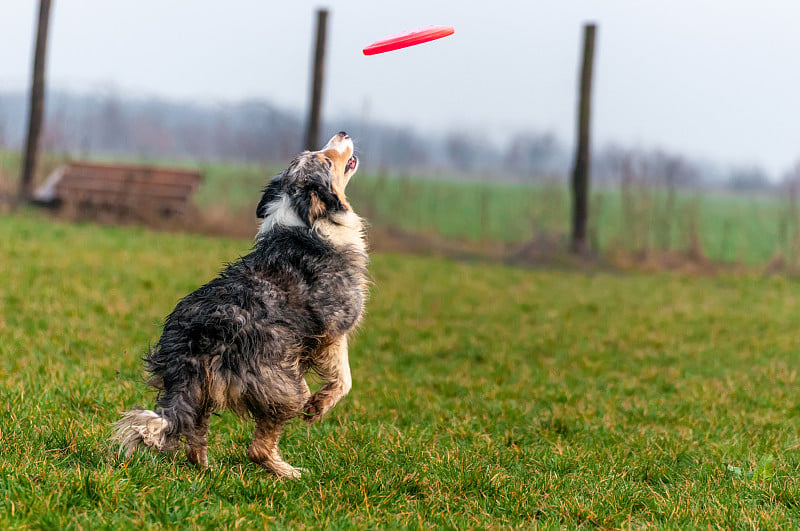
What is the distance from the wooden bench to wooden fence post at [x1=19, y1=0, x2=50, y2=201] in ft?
1.73

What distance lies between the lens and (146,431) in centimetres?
362

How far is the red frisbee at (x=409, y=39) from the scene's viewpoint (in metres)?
5.14

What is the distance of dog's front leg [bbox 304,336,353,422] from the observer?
14.1 feet

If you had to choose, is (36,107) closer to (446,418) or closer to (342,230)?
(446,418)

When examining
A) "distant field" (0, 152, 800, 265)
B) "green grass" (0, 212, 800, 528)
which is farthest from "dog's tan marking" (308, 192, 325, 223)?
"distant field" (0, 152, 800, 265)

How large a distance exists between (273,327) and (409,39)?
250 cm

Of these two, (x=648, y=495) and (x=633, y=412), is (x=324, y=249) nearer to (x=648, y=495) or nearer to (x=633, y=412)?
(x=648, y=495)

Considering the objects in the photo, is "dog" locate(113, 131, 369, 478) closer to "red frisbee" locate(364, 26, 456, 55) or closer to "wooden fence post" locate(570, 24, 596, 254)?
"red frisbee" locate(364, 26, 456, 55)

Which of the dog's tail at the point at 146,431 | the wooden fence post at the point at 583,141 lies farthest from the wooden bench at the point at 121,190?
the dog's tail at the point at 146,431

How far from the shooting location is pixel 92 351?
665cm

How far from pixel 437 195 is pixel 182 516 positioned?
59.4ft

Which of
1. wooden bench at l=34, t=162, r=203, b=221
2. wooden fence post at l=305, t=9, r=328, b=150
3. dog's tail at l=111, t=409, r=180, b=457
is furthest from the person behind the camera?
wooden fence post at l=305, t=9, r=328, b=150

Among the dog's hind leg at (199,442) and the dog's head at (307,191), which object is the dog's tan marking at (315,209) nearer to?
the dog's head at (307,191)

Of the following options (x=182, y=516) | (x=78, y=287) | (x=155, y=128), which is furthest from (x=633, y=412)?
(x=155, y=128)
